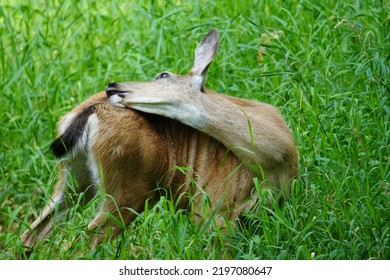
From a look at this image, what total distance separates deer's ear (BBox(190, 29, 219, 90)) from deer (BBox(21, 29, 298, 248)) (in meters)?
0.01

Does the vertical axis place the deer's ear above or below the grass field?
above

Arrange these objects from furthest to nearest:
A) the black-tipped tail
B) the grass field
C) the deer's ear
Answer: the deer's ear
the black-tipped tail
the grass field

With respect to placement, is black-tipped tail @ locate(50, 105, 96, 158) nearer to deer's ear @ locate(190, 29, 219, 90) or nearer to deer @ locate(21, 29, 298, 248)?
deer @ locate(21, 29, 298, 248)

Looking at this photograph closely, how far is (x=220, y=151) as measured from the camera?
621cm

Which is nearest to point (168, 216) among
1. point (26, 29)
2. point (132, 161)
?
point (132, 161)

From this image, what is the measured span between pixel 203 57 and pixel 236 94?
4.00ft

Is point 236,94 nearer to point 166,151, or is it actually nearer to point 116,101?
point 166,151

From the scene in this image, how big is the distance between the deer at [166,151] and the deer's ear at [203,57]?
0.03ft

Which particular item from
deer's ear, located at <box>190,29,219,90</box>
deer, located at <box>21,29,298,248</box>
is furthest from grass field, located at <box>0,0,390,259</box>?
deer's ear, located at <box>190,29,219,90</box>

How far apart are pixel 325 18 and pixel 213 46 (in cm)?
159

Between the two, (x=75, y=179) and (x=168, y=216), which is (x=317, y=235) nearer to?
(x=168, y=216)

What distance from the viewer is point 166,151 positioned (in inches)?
242

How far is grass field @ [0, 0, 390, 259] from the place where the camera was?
19.1 ft

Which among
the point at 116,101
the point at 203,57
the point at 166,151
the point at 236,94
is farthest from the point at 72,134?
the point at 236,94
